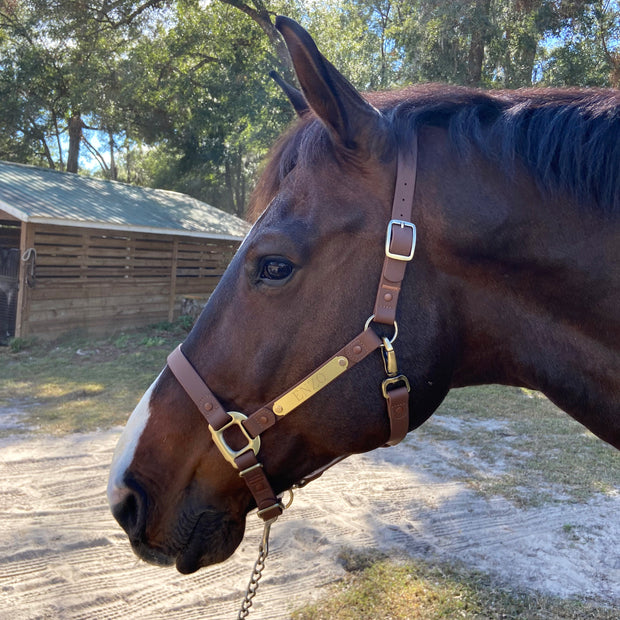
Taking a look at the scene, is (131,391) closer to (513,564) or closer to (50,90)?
(513,564)

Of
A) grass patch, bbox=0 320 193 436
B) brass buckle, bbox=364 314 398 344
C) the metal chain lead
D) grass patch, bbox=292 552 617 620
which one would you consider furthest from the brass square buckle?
grass patch, bbox=0 320 193 436

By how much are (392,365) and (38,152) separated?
81.3ft

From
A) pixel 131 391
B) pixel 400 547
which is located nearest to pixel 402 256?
pixel 400 547

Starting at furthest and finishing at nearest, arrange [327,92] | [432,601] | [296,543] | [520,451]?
[520,451] → [296,543] → [432,601] → [327,92]

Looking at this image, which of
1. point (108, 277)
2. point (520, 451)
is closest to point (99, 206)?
point (108, 277)

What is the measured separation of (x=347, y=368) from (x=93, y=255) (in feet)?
35.6

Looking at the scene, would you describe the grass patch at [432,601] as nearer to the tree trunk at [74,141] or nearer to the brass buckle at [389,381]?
the brass buckle at [389,381]

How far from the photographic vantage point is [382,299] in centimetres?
132

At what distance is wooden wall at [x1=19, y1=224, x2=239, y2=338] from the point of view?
10.0 m

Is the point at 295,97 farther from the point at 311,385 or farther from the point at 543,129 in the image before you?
the point at 311,385

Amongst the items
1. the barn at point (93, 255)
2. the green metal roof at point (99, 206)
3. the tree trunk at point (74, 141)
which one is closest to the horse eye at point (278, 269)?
the green metal roof at point (99, 206)

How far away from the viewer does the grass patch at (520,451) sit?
13.8ft

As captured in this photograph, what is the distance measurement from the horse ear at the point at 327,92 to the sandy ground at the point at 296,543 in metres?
2.48

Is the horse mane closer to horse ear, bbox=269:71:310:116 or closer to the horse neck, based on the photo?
the horse neck
